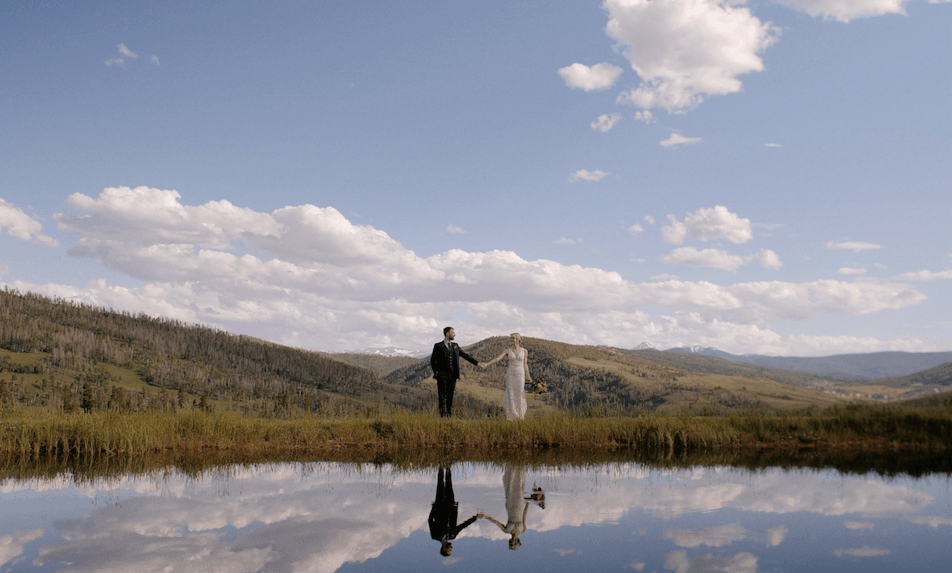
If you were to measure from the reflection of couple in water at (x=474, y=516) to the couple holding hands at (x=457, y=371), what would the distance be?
30.0 feet

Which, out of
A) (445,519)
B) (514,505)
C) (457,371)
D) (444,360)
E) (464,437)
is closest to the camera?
(445,519)

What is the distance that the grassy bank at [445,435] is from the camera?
14742 mm

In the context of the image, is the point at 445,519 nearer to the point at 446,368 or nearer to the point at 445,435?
the point at 445,435

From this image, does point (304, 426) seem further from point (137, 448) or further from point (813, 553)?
point (813, 553)

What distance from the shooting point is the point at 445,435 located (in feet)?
53.7

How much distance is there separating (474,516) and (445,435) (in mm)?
8309

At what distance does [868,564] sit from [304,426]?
1382 centimetres

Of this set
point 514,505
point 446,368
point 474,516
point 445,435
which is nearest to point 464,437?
point 445,435

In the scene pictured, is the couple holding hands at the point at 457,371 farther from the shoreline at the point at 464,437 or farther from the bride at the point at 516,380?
the shoreline at the point at 464,437

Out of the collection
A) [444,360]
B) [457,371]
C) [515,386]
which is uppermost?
[444,360]

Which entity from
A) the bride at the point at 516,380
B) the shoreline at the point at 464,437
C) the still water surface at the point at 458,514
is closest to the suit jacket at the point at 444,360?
the bride at the point at 516,380

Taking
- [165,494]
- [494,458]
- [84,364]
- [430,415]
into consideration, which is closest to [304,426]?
[430,415]

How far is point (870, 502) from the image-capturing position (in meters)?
8.91

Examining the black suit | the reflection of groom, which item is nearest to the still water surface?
the reflection of groom
